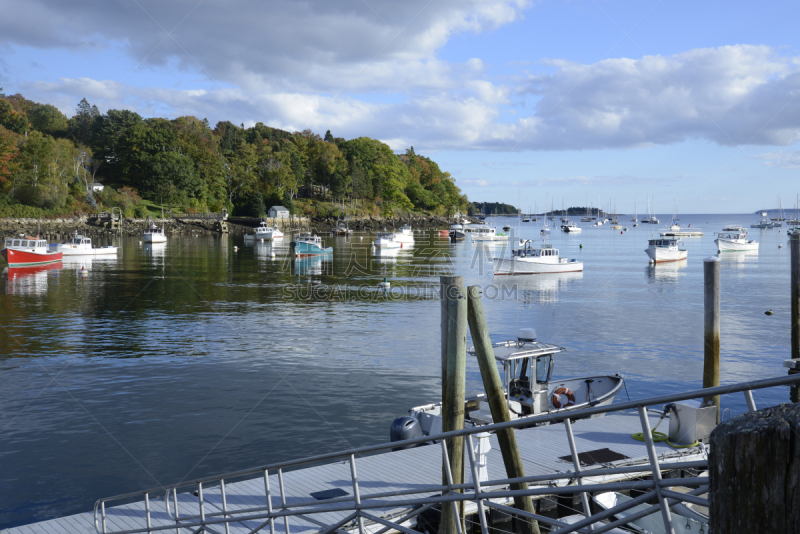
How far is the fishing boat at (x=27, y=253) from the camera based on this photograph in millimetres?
62781

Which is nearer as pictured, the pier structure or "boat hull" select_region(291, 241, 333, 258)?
the pier structure

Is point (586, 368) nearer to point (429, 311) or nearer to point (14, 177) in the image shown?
point (429, 311)

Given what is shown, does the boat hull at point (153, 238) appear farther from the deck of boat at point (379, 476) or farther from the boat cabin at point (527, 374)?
the deck of boat at point (379, 476)

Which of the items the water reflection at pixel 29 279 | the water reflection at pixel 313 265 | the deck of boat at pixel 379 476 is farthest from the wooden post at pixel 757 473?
the water reflection at pixel 313 265

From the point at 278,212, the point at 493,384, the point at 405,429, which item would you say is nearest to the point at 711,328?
the point at 405,429

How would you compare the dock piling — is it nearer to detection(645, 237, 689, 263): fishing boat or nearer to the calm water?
the calm water


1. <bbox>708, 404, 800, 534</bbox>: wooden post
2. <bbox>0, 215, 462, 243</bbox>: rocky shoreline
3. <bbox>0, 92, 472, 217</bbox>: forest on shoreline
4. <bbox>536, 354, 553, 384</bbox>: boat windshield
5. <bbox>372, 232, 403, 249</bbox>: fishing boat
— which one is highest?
<bbox>0, 92, 472, 217</bbox>: forest on shoreline

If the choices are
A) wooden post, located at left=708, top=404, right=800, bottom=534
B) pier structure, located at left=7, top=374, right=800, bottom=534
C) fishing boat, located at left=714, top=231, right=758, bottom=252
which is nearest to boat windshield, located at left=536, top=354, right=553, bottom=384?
pier structure, located at left=7, top=374, right=800, bottom=534

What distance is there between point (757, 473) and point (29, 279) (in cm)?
6236

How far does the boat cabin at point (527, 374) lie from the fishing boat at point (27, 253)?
2495 inches

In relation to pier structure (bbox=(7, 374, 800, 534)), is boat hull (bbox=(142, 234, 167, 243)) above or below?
above

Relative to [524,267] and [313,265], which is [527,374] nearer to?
[524,267]

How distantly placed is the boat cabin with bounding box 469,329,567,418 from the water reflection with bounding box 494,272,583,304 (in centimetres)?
2837

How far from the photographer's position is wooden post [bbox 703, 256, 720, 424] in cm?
1583
